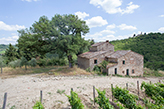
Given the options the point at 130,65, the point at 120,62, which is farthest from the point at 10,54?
the point at 130,65

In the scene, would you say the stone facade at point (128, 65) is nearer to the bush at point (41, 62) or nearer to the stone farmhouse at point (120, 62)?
the stone farmhouse at point (120, 62)

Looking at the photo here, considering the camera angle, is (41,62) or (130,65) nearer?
(130,65)

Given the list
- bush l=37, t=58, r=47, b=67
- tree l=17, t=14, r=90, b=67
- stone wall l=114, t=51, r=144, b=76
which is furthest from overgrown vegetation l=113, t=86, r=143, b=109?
bush l=37, t=58, r=47, b=67

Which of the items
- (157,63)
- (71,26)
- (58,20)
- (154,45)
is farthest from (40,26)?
(154,45)

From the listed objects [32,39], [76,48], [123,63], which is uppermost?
[32,39]

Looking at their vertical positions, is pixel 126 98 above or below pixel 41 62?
below

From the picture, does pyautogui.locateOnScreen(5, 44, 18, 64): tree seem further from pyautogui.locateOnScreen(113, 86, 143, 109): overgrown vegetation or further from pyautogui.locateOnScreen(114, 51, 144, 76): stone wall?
pyautogui.locateOnScreen(113, 86, 143, 109): overgrown vegetation

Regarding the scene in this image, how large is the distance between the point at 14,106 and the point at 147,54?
1891 inches

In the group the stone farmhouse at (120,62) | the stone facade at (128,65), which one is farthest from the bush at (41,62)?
the stone facade at (128,65)

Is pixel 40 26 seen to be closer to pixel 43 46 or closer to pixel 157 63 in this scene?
pixel 43 46

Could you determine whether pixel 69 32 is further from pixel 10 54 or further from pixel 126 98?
pixel 10 54

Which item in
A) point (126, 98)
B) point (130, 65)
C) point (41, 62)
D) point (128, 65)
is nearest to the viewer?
point (126, 98)

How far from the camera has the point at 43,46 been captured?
17.7 m

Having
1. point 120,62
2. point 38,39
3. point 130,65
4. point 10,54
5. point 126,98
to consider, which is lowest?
point 126,98
